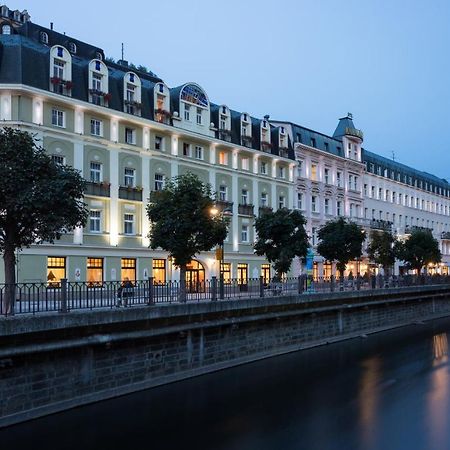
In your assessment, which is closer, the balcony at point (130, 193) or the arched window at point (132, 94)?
the balcony at point (130, 193)

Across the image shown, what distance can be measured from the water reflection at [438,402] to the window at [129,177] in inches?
891

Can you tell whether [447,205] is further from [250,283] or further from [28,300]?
[28,300]

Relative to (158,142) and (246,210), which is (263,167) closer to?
(246,210)

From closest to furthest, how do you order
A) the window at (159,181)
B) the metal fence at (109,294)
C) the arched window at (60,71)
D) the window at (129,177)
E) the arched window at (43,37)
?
the metal fence at (109,294), the arched window at (60,71), the window at (129,177), the window at (159,181), the arched window at (43,37)

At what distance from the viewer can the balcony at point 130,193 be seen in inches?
1585

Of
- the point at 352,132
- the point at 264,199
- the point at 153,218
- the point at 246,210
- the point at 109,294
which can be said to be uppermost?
the point at 352,132

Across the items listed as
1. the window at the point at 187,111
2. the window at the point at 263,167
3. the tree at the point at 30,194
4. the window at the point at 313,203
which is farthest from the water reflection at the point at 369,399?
the window at the point at 313,203

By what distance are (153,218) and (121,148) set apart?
1528 cm

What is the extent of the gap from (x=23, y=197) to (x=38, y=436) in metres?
6.49

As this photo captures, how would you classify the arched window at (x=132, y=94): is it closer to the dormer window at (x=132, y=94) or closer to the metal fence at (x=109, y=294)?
the dormer window at (x=132, y=94)

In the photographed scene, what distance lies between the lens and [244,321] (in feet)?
78.3

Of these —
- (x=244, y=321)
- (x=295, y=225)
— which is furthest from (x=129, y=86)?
(x=244, y=321)

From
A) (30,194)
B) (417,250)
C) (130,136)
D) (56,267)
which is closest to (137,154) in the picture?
(130,136)

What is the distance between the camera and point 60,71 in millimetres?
36875
